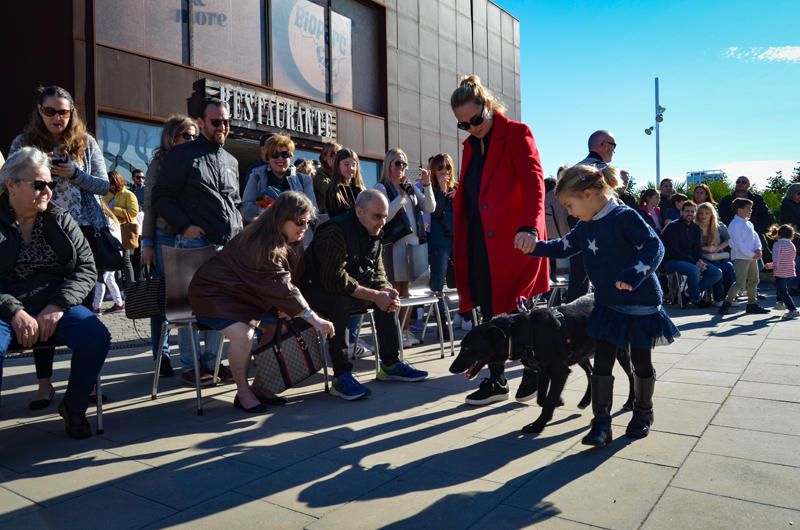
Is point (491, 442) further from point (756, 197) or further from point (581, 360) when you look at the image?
point (756, 197)

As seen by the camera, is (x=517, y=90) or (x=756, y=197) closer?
(x=756, y=197)

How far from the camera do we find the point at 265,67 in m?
15.9

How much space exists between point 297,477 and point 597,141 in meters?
3.53

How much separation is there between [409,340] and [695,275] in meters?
5.61

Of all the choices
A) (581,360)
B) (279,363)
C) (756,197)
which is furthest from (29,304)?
(756,197)

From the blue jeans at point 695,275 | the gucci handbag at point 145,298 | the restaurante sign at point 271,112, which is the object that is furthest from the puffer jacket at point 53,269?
the restaurante sign at point 271,112

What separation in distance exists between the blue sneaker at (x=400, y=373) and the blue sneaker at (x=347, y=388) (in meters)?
0.53

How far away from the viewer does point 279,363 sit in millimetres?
4172

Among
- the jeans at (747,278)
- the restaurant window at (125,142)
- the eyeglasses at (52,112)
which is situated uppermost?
the restaurant window at (125,142)

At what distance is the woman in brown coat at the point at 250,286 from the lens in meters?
4.01

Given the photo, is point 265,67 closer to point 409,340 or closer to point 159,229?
point 409,340

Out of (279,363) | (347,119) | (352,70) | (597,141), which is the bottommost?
(279,363)

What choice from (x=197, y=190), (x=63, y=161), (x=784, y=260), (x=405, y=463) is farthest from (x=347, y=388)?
(x=784, y=260)

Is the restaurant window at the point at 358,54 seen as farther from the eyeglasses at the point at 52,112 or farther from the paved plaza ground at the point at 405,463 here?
the paved plaza ground at the point at 405,463
